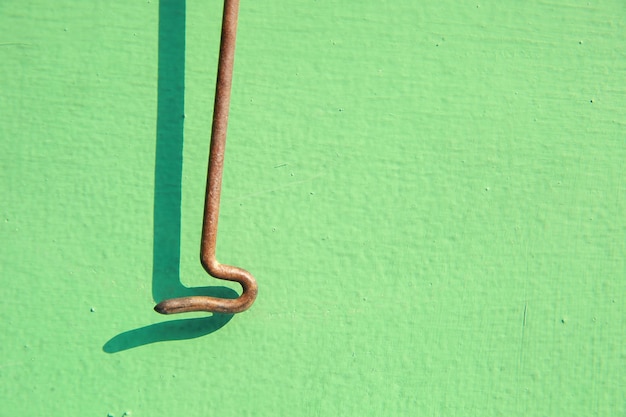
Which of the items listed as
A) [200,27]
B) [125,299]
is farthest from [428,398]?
[200,27]

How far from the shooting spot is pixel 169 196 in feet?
2.21

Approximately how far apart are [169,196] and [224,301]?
0.51 feet

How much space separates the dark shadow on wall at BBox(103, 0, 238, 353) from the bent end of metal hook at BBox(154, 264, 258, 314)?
0.05 m

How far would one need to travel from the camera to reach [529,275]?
0.69 m

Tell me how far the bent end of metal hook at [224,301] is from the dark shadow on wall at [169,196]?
0.15ft

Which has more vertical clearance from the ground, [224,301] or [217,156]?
[217,156]

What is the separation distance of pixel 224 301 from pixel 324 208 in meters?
0.17

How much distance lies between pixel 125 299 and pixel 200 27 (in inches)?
14.3

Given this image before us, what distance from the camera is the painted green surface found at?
67cm

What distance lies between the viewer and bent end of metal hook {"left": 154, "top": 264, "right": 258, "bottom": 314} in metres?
0.60

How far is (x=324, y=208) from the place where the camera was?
687mm

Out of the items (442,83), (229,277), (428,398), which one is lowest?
(428,398)

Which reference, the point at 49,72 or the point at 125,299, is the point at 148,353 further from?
the point at 49,72

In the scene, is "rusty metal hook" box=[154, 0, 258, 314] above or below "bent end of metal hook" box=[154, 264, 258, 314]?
above
